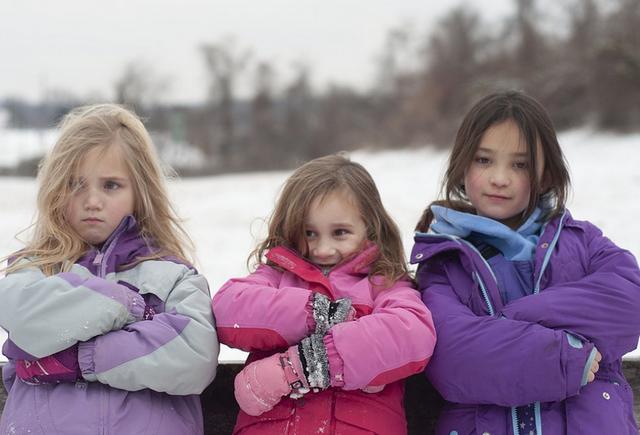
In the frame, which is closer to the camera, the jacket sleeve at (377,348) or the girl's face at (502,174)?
the jacket sleeve at (377,348)

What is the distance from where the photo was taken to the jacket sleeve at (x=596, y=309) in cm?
204

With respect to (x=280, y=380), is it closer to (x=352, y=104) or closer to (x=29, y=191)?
(x=29, y=191)

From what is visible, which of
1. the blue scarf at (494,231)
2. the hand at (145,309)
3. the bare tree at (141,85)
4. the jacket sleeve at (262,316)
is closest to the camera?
the jacket sleeve at (262,316)

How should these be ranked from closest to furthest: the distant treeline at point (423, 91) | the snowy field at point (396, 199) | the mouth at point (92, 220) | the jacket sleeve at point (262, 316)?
the jacket sleeve at point (262, 316) < the mouth at point (92, 220) < the snowy field at point (396, 199) < the distant treeline at point (423, 91)

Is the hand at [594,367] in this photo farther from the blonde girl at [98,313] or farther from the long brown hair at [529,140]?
the blonde girl at [98,313]

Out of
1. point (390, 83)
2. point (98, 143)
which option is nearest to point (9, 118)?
point (390, 83)

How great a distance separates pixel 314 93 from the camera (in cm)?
4484

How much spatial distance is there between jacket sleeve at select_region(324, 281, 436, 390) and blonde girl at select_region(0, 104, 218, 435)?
43 centimetres

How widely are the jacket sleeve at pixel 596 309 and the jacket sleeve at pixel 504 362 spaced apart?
0.13ft

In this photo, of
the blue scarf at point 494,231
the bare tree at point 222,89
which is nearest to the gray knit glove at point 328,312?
the blue scarf at point 494,231

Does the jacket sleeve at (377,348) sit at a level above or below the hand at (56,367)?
above

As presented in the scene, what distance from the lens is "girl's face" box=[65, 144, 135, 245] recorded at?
7.97 feet

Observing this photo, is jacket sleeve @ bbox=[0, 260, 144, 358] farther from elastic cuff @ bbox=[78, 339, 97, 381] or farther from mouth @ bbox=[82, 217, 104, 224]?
mouth @ bbox=[82, 217, 104, 224]

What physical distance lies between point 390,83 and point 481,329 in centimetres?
4192
